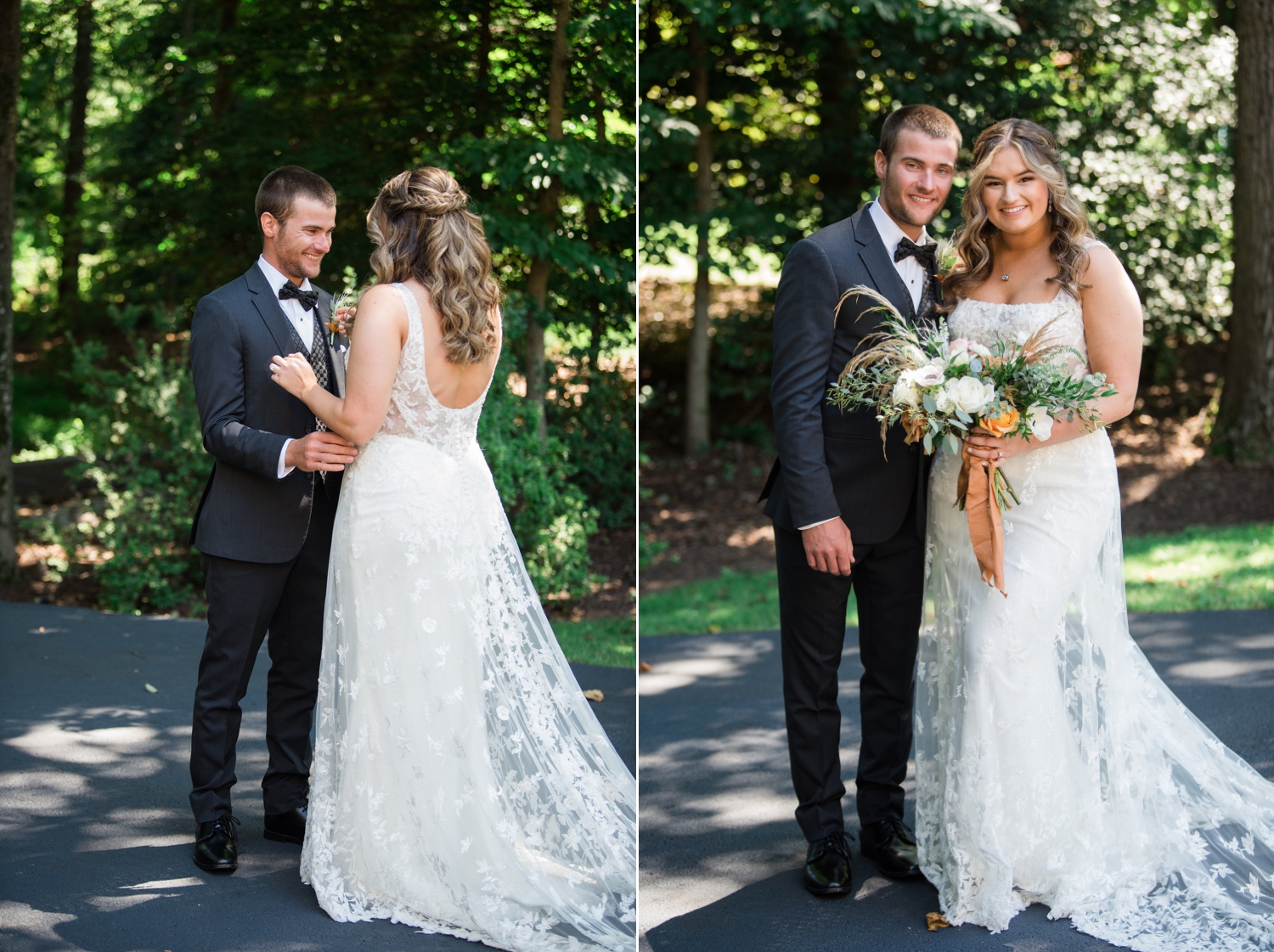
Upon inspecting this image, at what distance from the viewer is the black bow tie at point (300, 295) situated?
3.49 metres

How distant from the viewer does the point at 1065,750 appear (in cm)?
358

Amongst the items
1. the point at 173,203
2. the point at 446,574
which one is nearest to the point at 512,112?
the point at 446,574

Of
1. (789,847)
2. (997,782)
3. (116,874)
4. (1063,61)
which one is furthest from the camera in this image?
(1063,61)

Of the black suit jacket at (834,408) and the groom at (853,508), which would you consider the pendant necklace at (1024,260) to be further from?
the black suit jacket at (834,408)

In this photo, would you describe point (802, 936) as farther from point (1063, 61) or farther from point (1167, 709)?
point (1063, 61)

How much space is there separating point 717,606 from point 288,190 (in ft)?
16.9

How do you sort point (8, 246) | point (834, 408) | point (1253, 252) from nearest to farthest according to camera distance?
point (8, 246), point (834, 408), point (1253, 252)

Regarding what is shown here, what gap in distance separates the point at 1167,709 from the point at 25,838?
3.51 meters

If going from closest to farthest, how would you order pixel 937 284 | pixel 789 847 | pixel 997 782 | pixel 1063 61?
pixel 997 782, pixel 937 284, pixel 789 847, pixel 1063 61

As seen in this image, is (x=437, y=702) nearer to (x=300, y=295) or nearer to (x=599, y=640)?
(x=599, y=640)

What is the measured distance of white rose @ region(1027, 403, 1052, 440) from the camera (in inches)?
131

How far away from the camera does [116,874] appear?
2.75 m

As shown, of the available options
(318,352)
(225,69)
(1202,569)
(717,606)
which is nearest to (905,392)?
(318,352)

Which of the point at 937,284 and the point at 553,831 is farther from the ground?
the point at 937,284
